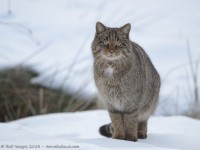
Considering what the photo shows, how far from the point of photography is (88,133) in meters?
4.91

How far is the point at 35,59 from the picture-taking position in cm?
709

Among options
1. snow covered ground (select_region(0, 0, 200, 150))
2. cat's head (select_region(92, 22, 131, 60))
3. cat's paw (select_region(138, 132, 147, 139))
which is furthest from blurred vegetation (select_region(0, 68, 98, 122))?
cat's head (select_region(92, 22, 131, 60))

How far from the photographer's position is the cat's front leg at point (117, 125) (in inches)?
178

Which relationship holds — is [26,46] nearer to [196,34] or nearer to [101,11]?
[101,11]

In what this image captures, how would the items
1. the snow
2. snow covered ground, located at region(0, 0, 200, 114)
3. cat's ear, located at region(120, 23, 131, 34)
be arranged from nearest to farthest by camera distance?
the snow → cat's ear, located at region(120, 23, 131, 34) → snow covered ground, located at region(0, 0, 200, 114)

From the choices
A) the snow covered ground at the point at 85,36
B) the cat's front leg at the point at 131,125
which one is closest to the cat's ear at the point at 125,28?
the cat's front leg at the point at 131,125

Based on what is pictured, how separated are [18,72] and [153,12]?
10.0 feet

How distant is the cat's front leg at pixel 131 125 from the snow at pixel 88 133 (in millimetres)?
78

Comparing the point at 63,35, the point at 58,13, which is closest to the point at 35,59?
the point at 63,35

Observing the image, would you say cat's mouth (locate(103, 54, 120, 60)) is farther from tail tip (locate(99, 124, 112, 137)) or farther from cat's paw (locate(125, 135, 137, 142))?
tail tip (locate(99, 124, 112, 137))

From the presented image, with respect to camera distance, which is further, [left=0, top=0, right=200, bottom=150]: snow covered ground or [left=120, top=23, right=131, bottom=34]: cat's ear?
[left=0, top=0, right=200, bottom=150]: snow covered ground

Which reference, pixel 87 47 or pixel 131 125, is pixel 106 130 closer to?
pixel 131 125

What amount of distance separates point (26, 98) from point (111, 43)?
238cm

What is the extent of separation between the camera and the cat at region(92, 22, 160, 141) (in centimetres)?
430
